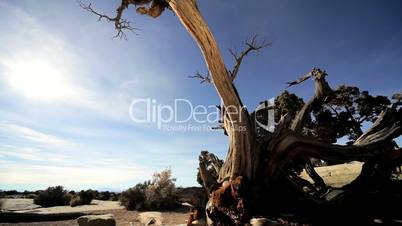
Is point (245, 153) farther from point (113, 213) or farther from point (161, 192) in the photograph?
point (161, 192)

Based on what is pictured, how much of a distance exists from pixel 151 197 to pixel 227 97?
27.9ft

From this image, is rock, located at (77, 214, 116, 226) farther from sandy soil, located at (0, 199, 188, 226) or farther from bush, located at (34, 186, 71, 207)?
bush, located at (34, 186, 71, 207)

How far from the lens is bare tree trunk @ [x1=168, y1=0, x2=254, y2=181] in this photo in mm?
6504

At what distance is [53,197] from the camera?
14.8 m

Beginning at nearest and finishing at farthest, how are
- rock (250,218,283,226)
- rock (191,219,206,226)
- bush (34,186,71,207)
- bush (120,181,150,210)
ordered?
1. rock (250,218,283,226)
2. rock (191,219,206,226)
3. bush (120,181,150,210)
4. bush (34,186,71,207)

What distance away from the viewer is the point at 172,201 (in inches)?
543

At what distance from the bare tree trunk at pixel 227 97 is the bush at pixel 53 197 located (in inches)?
465

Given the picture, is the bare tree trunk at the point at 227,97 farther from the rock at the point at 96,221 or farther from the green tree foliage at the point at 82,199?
the green tree foliage at the point at 82,199

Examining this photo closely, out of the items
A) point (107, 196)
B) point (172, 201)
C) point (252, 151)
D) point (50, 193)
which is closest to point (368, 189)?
point (252, 151)

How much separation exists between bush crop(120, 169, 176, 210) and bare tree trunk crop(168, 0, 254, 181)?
7340mm

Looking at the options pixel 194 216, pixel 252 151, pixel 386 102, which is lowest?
pixel 194 216

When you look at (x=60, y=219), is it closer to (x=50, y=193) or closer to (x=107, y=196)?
(x=50, y=193)

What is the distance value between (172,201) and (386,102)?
66.5 feet

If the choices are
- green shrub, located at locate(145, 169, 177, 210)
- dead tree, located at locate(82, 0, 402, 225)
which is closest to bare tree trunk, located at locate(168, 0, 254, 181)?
dead tree, located at locate(82, 0, 402, 225)
